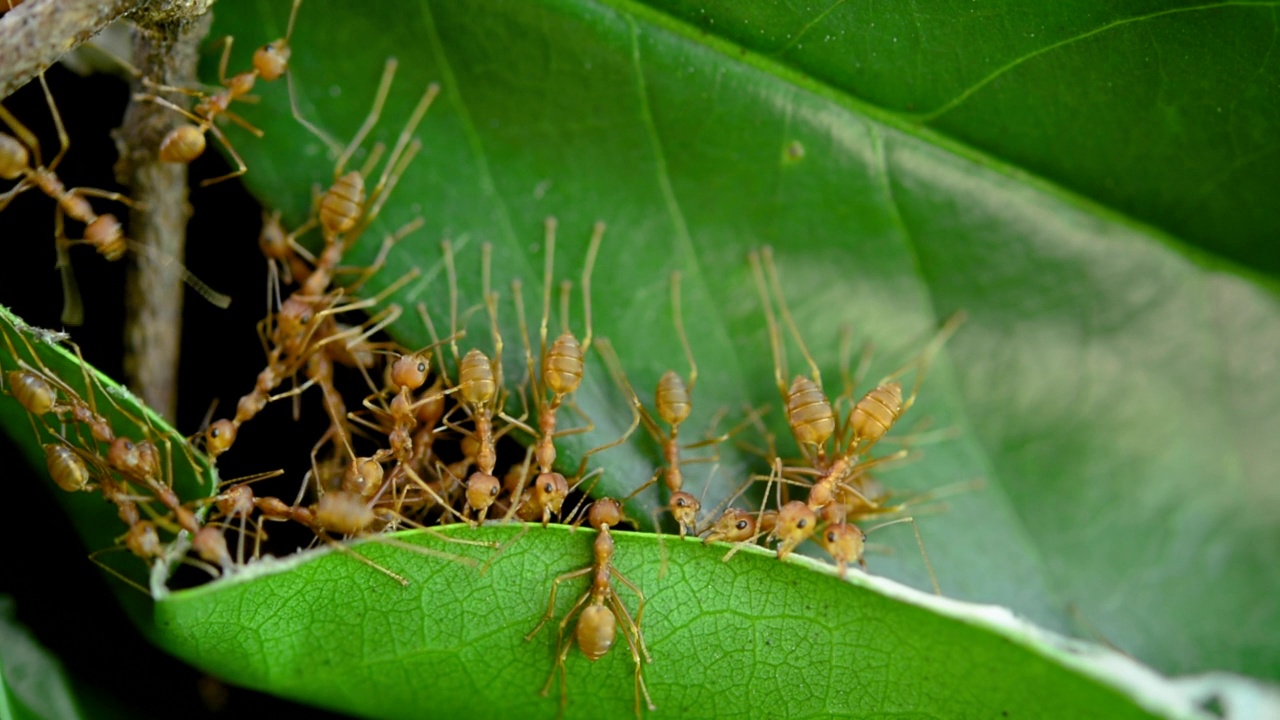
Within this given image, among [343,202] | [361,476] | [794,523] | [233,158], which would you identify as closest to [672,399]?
[794,523]

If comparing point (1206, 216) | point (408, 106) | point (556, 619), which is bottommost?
point (556, 619)

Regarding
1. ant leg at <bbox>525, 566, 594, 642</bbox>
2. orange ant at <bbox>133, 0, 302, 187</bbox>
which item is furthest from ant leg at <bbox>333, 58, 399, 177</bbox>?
ant leg at <bbox>525, 566, 594, 642</bbox>

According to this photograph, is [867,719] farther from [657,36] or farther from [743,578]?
[657,36]

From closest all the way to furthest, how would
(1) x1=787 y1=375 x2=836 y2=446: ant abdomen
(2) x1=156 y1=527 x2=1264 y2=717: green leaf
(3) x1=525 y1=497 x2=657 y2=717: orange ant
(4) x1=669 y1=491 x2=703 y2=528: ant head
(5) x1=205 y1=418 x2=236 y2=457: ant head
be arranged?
(2) x1=156 y1=527 x2=1264 y2=717: green leaf → (3) x1=525 y1=497 x2=657 y2=717: orange ant → (4) x1=669 y1=491 x2=703 y2=528: ant head → (5) x1=205 y1=418 x2=236 y2=457: ant head → (1) x1=787 y1=375 x2=836 y2=446: ant abdomen

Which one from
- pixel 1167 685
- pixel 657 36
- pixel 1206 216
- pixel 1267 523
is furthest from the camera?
pixel 1267 523

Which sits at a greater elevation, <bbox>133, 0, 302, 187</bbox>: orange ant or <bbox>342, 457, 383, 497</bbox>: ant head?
<bbox>133, 0, 302, 187</bbox>: orange ant

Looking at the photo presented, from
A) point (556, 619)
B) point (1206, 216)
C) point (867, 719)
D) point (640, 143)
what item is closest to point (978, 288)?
point (1206, 216)

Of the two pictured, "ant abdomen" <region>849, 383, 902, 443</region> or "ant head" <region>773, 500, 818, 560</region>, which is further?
"ant abdomen" <region>849, 383, 902, 443</region>

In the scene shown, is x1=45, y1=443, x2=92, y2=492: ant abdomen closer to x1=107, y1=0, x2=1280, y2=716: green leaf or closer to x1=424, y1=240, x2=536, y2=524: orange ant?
x1=107, y1=0, x2=1280, y2=716: green leaf
